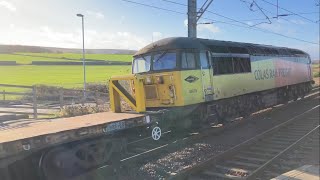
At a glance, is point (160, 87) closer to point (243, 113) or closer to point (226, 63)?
point (226, 63)

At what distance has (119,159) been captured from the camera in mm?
9664

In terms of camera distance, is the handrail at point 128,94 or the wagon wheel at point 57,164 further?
the handrail at point 128,94

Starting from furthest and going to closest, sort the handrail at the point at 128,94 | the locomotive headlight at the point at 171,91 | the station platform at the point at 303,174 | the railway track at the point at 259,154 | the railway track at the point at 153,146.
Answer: the locomotive headlight at the point at 171,91 < the handrail at the point at 128,94 < the railway track at the point at 259,154 < the railway track at the point at 153,146 < the station platform at the point at 303,174

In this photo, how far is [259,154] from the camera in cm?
1161

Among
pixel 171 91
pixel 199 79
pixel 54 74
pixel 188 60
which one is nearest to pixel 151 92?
pixel 171 91

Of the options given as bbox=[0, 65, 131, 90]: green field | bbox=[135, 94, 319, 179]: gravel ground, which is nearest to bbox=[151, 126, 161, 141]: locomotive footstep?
bbox=[135, 94, 319, 179]: gravel ground

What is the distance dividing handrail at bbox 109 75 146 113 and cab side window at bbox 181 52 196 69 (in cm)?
215

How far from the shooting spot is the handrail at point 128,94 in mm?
11258

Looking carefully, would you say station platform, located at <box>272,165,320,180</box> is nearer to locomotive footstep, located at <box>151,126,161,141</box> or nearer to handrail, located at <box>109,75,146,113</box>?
locomotive footstep, located at <box>151,126,161,141</box>

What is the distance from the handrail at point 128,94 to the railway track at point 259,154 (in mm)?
2542

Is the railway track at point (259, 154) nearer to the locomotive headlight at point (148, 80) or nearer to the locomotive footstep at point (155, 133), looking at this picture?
the locomotive footstep at point (155, 133)

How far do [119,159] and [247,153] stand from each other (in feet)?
13.2

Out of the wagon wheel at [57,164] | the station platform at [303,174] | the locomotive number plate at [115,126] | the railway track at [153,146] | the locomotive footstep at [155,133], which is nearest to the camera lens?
the wagon wheel at [57,164]

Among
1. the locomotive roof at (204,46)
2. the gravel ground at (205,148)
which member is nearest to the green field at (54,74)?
the locomotive roof at (204,46)
